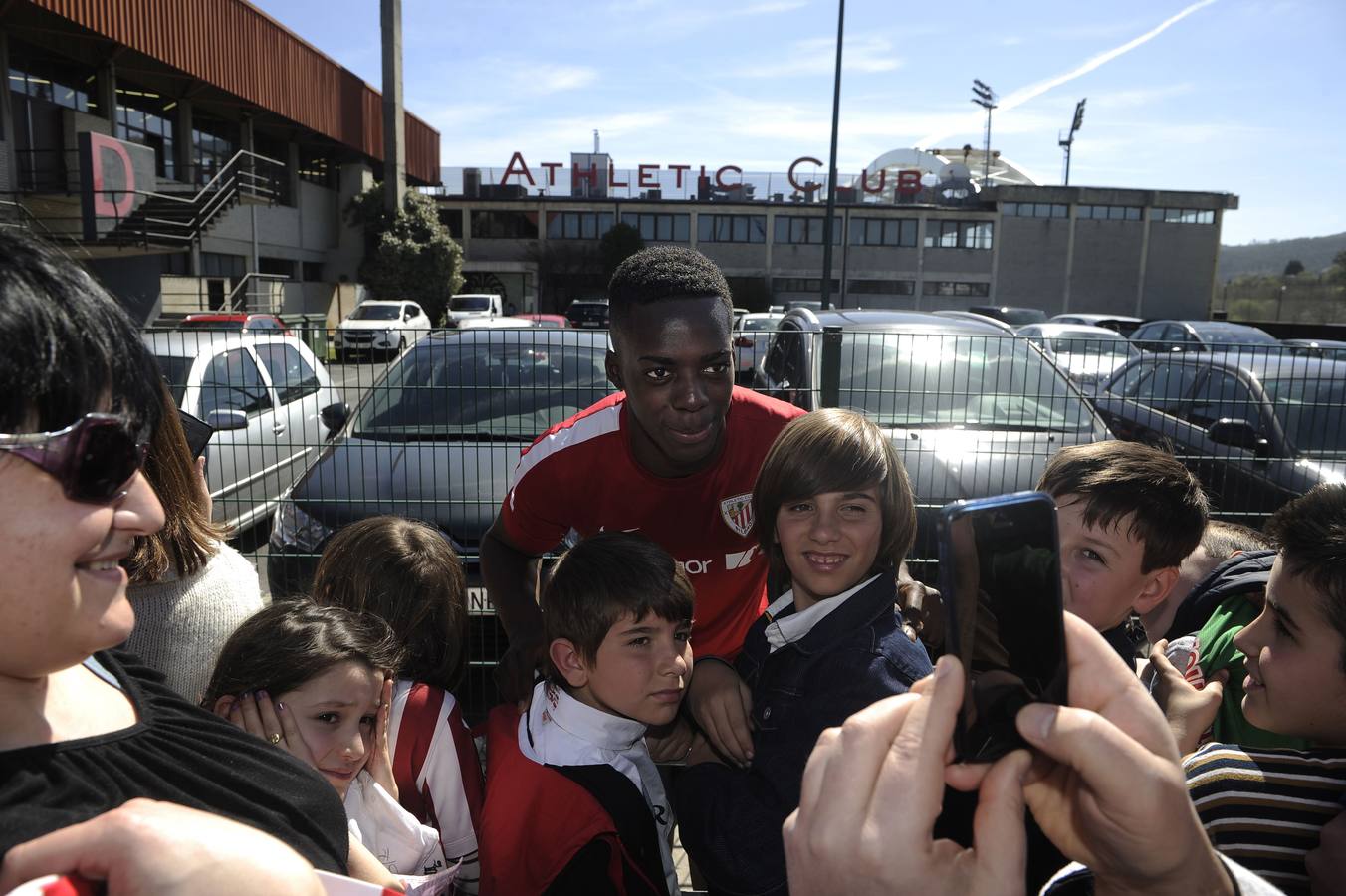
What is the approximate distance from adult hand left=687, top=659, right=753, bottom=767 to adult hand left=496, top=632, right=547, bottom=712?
60 centimetres

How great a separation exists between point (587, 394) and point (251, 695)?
10.4 feet

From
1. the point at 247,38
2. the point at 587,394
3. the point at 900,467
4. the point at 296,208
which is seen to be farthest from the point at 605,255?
the point at 900,467

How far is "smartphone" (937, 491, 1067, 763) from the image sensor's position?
100 cm

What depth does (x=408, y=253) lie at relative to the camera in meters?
32.8

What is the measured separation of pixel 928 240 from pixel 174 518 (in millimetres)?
47943

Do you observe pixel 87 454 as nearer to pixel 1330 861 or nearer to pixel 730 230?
pixel 1330 861

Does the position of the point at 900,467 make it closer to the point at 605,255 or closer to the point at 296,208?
the point at 296,208

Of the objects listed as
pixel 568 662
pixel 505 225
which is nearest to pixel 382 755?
pixel 568 662

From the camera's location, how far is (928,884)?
97cm

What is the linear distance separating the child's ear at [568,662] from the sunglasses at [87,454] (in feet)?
4.17

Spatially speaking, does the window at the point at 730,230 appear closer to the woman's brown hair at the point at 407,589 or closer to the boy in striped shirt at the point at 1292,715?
the woman's brown hair at the point at 407,589

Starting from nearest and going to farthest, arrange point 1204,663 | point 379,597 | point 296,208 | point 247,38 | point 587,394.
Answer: point 1204,663 → point 379,597 → point 587,394 → point 247,38 → point 296,208

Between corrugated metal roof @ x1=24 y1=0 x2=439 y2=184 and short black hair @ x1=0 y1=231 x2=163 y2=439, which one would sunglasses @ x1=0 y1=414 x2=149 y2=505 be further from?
corrugated metal roof @ x1=24 y1=0 x2=439 y2=184

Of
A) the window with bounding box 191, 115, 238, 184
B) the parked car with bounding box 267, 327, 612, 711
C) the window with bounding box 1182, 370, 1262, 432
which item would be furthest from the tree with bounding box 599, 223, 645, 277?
the window with bounding box 1182, 370, 1262, 432
